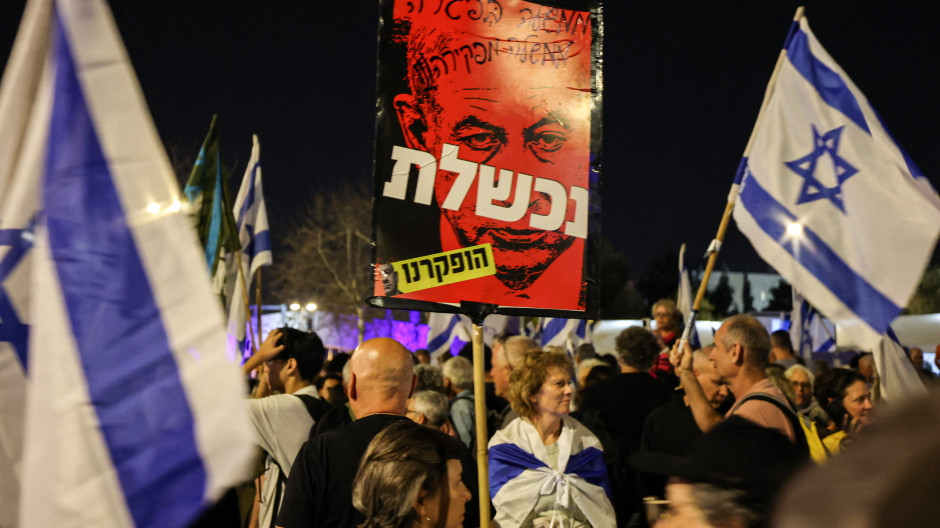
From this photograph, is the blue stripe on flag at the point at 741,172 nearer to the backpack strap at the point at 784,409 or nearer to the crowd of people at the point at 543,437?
the crowd of people at the point at 543,437

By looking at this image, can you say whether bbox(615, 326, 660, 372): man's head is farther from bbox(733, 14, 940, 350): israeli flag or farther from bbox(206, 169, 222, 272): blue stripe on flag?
bbox(206, 169, 222, 272): blue stripe on flag

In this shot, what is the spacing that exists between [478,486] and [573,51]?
237 cm

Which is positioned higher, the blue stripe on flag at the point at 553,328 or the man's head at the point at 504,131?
the man's head at the point at 504,131

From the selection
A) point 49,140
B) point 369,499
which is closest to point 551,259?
point 369,499

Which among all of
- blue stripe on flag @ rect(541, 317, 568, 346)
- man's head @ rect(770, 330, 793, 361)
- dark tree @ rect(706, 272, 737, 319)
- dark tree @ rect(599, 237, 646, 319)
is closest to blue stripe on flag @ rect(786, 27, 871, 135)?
man's head @ rect(770, 330, 793, 361)

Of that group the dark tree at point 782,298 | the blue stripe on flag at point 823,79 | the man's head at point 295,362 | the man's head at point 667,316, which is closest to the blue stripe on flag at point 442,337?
the man's head at point 667,316

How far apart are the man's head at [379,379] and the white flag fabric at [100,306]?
1.67m

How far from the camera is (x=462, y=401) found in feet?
22.5

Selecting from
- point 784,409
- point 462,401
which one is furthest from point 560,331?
point 784,409

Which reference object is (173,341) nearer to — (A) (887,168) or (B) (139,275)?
(B) (139,275)

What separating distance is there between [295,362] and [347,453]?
210cm

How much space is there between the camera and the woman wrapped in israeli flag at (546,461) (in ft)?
15.6

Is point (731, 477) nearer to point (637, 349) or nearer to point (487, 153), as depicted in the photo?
point (487, 153)

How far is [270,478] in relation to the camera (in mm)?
4914
